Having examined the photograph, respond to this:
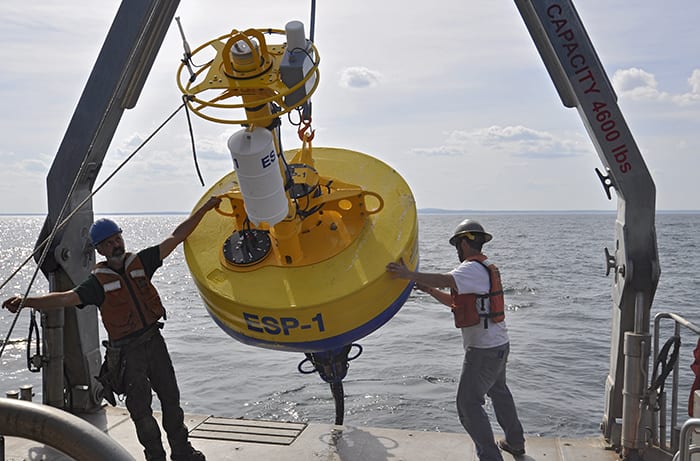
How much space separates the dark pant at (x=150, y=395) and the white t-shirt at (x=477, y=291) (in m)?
1.81

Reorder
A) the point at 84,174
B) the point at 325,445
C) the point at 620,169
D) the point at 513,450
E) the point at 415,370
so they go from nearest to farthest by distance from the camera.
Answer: the point at 620,169, the point at 513,450, the point at 325,445, the point at 84,174, the point at 415,370

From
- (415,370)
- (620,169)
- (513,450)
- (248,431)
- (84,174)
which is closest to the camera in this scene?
(620,169)

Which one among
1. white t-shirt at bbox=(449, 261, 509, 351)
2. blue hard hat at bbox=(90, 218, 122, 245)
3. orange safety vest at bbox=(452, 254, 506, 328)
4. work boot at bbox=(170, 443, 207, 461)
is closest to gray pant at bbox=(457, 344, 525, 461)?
white t-shirt at bbox=(449, 261, 509, 351)

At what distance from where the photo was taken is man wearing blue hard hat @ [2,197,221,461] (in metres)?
4.20

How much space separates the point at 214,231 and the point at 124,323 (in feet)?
2.84

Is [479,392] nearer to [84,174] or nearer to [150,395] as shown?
[150,395]

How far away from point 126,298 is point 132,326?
→ 0.17 metres

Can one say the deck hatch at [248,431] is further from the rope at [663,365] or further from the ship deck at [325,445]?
the rope at [663,365]

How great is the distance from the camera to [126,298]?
14.0ft

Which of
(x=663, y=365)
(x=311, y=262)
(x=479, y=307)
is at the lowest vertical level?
(x=663, y=365)

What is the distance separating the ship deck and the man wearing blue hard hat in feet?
2.04

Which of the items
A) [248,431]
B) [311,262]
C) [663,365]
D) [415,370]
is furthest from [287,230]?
[415,370]

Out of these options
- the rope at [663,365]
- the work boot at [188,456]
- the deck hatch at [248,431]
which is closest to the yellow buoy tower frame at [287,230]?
the work boot at [188,456]

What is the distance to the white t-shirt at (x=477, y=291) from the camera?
4469mm
